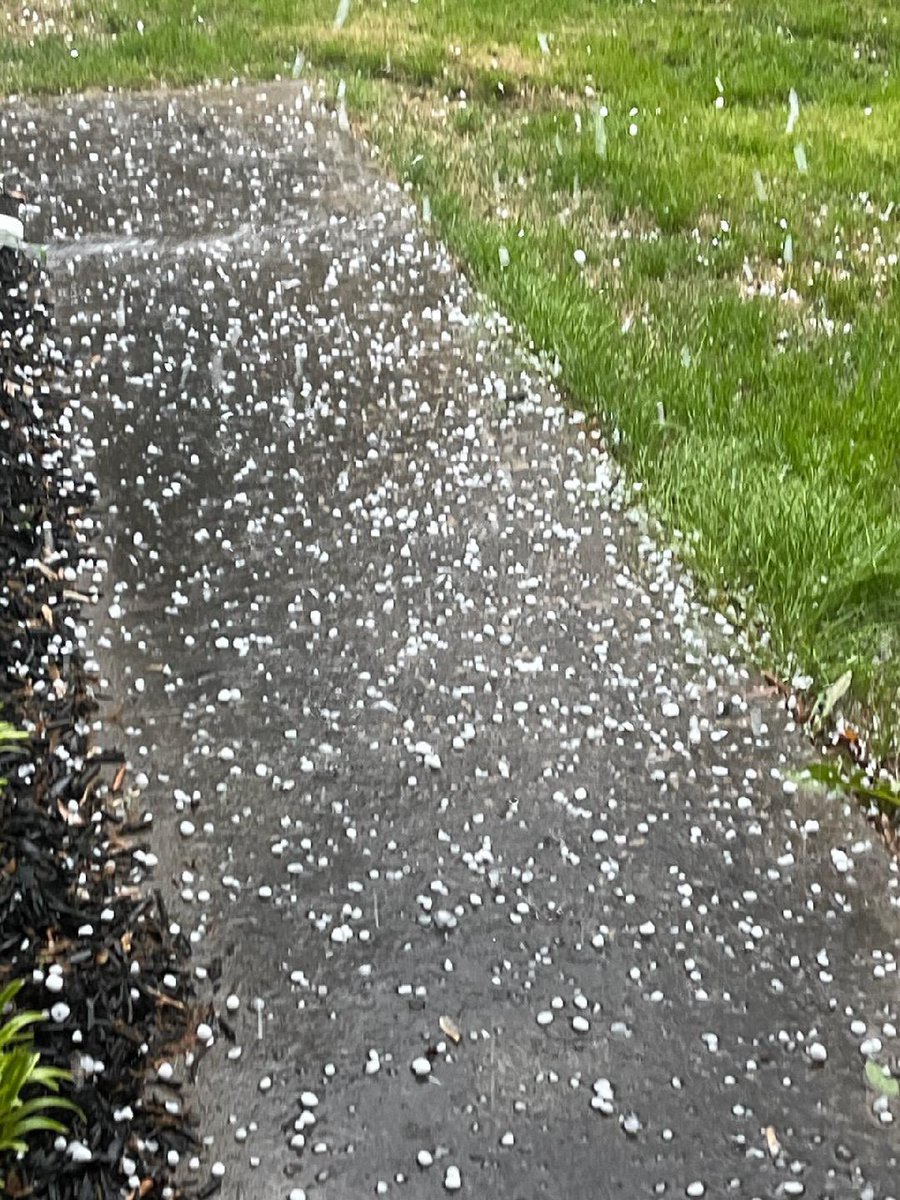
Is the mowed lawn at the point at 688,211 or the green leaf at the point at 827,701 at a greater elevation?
the mowed lawn at the point at 688,211

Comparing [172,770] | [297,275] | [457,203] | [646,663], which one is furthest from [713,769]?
[457,203]

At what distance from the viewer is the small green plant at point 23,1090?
1.84 m

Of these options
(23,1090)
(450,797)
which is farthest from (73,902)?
(450,797)

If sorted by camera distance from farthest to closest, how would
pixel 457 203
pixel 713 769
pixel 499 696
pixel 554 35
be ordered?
1. pixel 554 35
2. pixel 457 203
3. pixel 499 696
4. pixel 713 769

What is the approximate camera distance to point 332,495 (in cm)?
341

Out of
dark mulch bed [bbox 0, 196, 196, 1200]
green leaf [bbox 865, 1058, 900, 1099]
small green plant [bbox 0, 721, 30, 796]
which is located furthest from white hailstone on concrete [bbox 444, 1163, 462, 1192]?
small green plant [bbox 0, 721, 30, 796]

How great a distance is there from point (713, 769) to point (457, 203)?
3.00 meters

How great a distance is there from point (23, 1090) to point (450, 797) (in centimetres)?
98

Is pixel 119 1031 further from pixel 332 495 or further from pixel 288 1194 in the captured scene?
pixel 332 495

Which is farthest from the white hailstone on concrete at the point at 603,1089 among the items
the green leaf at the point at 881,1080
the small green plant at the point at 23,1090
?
the small green plant at the point at 23,1090

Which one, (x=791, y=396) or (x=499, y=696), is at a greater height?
(x=791, y=396)

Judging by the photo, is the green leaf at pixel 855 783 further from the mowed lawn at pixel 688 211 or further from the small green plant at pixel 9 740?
the small green plant at pixel 9 740

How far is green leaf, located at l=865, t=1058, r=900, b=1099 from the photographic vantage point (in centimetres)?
205

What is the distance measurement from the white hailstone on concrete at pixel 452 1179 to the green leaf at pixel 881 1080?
706 millimetres
